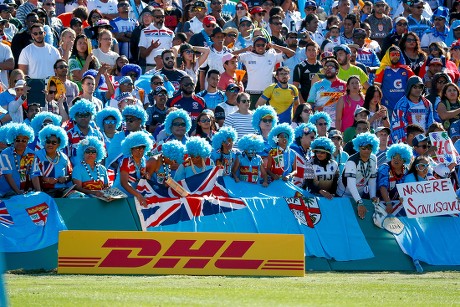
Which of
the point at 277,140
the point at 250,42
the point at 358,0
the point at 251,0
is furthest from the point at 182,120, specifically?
the point at 358,0

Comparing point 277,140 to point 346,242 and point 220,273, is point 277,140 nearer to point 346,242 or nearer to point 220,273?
point 346,242

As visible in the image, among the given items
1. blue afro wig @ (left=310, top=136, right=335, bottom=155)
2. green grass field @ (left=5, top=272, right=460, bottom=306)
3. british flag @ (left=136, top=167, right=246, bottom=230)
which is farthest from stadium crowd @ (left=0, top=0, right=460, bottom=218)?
green grass field @ (left=5, top=272, right=460, bottom=306)

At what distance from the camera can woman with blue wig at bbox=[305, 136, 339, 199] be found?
16469 millimetres

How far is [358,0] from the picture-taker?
91.2 ft

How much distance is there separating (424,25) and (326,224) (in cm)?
1032

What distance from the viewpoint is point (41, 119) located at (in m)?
→ 17.2

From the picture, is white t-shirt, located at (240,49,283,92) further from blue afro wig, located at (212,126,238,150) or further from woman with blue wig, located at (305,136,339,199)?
woman with blue wig, located at (305,136,339,199)

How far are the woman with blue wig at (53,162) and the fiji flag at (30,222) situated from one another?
0.46m

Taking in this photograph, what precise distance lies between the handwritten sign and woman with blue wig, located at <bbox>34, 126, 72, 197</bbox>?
474 centimetres

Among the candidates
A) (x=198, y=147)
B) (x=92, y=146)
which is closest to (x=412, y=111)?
(x=198, y=147)

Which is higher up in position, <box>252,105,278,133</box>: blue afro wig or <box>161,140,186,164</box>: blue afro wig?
<box>161,140,186,164</box>: blue afro wig

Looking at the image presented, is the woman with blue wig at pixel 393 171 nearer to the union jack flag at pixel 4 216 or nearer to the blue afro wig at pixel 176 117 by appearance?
the blue afro wig at pixel 176 117

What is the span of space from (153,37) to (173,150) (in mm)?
6578

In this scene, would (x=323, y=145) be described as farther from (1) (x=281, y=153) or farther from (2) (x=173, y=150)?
(2) (x=173, y=150)
